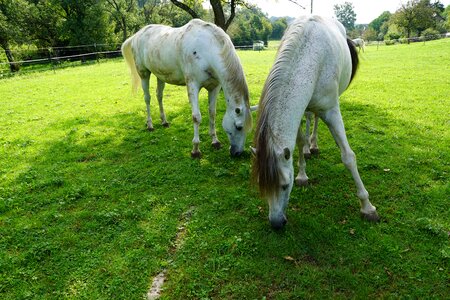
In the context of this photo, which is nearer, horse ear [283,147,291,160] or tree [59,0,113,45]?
→ horse ear [283,147,291,160]

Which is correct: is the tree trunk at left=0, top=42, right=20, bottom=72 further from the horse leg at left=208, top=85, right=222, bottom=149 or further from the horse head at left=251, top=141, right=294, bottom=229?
the horse head at left=251, top=141, right=294, bottom=229

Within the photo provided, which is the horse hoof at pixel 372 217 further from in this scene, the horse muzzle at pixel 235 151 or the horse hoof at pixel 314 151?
the horse muzzle at pixel 235 151

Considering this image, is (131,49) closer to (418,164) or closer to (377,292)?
(418,164)

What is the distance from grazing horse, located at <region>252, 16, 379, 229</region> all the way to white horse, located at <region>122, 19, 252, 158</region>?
1.51 m

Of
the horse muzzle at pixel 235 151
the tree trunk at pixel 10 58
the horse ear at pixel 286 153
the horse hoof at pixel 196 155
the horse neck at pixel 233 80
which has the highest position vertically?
the tree trunk at pixel 10 58

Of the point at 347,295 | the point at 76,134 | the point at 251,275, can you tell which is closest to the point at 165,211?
the point at 251,275

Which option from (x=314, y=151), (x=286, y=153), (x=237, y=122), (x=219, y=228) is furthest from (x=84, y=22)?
(x=286, y=153)

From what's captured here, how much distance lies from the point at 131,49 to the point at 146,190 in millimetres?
4253

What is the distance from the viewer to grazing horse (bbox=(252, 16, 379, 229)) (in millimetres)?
3059

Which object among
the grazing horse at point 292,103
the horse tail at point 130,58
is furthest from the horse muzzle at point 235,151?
the horse tail at point 130,58

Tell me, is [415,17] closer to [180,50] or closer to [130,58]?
[130,58]

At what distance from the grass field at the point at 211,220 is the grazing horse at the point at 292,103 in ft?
1.59

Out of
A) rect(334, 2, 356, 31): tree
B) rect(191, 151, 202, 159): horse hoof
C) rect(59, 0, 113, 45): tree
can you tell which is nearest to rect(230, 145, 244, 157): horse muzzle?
rect(191, 151, 202, 159): horse hoof

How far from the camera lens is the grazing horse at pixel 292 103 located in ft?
10.0
